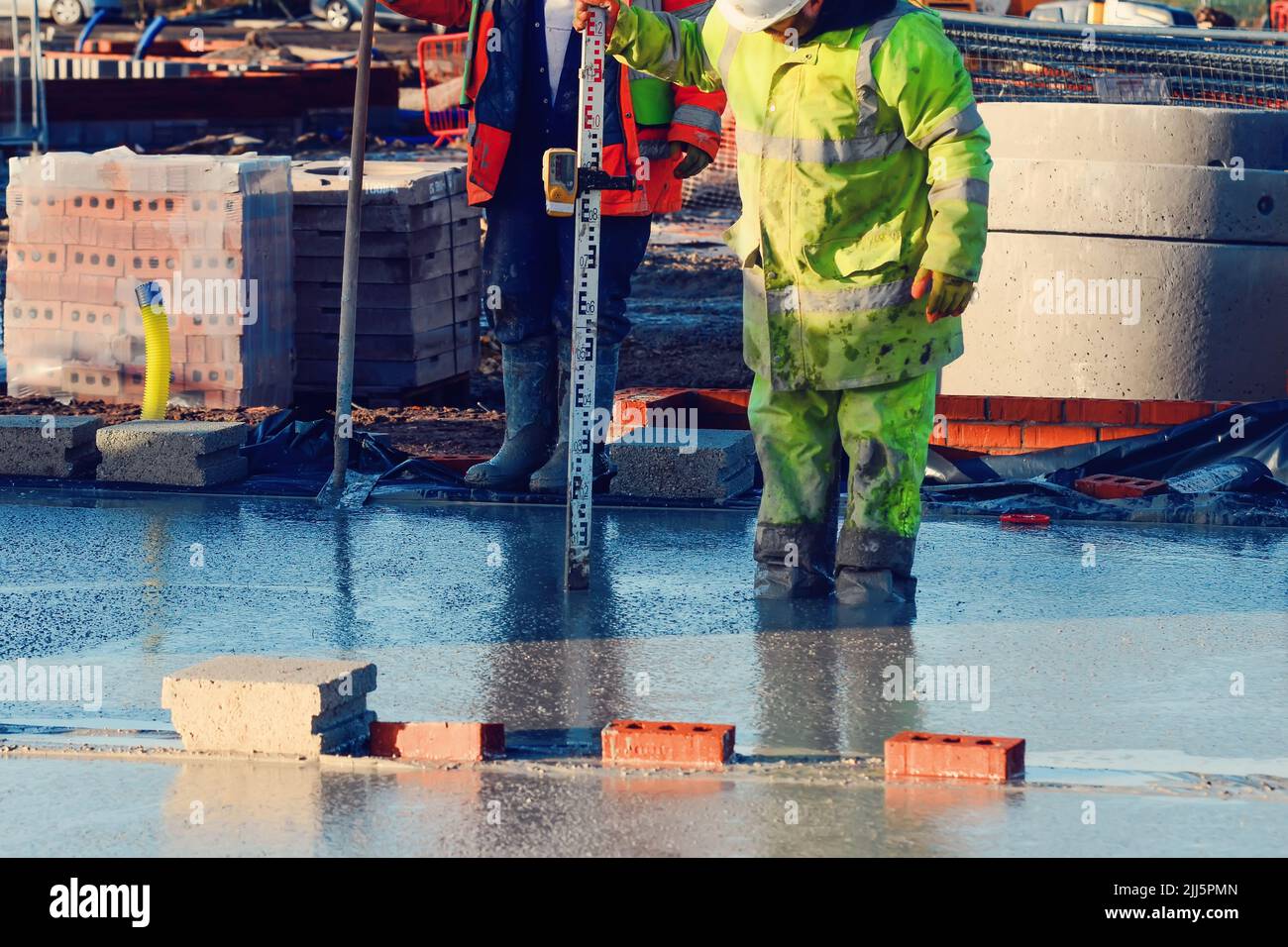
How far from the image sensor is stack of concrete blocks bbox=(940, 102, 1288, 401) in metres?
8.91

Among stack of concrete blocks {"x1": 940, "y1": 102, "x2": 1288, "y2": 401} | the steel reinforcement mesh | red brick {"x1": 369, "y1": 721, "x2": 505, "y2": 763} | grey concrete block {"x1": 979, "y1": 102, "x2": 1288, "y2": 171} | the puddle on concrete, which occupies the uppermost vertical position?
the steel reinforcement mesh

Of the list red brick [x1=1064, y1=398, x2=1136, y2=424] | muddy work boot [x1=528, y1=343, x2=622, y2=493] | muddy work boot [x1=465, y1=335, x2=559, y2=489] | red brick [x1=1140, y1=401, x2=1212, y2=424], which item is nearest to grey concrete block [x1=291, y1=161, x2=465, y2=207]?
muddy work boot [x1=465, y1=335, x2=559, y2=489]

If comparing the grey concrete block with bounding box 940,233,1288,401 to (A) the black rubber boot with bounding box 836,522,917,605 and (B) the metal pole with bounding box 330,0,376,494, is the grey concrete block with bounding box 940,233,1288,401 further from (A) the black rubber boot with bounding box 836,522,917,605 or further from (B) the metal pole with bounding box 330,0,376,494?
(B) the metal pole with bounding box 330,0,376,494

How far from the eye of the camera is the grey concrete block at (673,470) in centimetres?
827

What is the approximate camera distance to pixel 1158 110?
9023 mm

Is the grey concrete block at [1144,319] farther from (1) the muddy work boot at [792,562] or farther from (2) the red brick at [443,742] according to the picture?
(2) the red brick at [443,742]

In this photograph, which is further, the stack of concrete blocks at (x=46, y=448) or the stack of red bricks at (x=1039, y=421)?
the stack of red bricks at (x=1039, y=421)

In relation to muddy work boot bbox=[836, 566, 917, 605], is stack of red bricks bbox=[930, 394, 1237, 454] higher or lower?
higher

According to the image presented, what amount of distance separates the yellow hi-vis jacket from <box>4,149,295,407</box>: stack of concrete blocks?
378 cm

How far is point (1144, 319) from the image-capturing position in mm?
8953

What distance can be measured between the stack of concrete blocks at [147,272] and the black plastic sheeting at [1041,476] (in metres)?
1.12

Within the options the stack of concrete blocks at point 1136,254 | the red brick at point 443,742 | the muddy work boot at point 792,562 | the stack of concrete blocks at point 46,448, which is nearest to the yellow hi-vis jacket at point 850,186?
the muddy work boot at point 792,562

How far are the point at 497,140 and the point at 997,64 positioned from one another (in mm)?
4470
